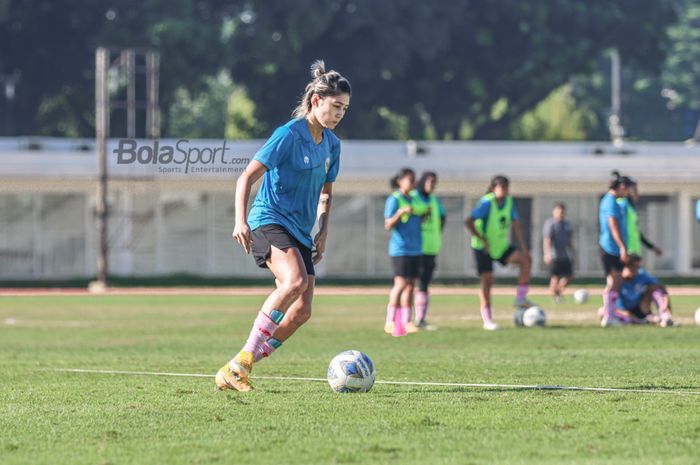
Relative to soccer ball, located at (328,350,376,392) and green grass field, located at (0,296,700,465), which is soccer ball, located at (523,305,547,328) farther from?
soccer ball, located at (328,350,376,392)

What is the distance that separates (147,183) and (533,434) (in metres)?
36.4

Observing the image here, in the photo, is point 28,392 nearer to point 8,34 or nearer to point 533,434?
point 533,434

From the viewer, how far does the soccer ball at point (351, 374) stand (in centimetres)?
1023

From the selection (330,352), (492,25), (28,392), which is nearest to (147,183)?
(492,25)

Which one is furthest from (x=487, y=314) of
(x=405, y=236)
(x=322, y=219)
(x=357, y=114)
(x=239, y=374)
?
(x=357, y=114)

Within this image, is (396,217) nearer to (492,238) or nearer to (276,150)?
(492,238)

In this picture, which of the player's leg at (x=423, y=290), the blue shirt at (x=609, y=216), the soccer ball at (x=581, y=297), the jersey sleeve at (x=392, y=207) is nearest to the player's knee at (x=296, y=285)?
the jersey sleeve at (x=392, y=207)

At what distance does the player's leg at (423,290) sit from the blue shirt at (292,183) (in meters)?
Result: 9.34

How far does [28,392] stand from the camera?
10.7 metres

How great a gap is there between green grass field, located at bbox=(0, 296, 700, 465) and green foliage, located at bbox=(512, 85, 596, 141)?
152 feet

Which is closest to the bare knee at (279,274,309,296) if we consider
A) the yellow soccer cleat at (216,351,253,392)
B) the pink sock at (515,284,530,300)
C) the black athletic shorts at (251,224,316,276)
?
the black athletic shorts at (251,224,316,276)

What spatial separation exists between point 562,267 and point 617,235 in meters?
10.6

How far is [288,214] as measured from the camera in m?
10.4

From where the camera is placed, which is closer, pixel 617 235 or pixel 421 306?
pixel 617 235
